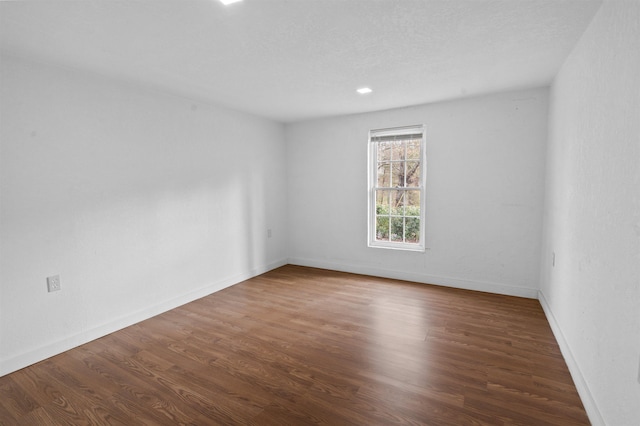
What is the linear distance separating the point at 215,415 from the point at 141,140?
8.67ft

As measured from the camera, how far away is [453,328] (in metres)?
2.97

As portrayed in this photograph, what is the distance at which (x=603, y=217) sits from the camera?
1747 millimetres

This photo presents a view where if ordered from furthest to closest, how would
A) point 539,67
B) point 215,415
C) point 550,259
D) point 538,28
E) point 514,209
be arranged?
point 514,209 → point 550,259 → point 539,67 → point 538,28 → point 215,415

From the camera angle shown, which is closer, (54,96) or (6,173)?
(6,173)

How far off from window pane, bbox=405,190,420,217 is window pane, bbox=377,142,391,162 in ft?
1.95

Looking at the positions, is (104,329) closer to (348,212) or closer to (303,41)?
(303,41)

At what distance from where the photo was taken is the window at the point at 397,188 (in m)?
4.34

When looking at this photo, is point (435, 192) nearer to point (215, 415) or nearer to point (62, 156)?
point (215, 415)

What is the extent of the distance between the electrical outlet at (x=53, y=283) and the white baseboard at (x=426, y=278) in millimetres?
3287

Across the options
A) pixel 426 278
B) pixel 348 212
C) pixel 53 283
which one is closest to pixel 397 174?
pixel 348 212

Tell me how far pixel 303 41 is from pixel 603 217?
212 centimetres

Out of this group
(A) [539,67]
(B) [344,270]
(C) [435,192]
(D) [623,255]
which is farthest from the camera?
(B) [344,270]

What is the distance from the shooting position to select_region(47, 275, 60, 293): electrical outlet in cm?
260

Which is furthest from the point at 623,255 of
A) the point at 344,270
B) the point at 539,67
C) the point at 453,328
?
the point at 344,270
